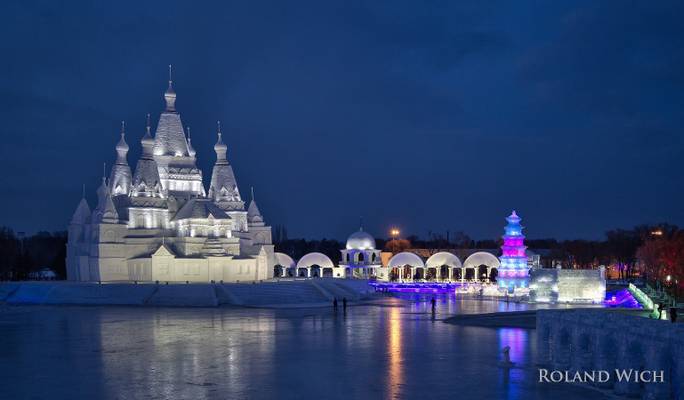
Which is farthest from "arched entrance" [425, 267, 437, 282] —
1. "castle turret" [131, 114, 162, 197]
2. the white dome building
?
"castle turret" [131, 114, 162, 197]

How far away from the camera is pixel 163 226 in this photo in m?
59.7

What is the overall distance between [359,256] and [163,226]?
982 inches

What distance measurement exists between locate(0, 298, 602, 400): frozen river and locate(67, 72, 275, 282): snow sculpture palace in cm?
1769

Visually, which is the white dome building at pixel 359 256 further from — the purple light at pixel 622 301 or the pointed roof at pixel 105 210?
the purple light at pixel 622 301

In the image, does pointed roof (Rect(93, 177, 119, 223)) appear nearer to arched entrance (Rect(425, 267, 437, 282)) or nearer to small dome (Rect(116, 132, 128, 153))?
small dome (Rect(116, 132, 128, 153))

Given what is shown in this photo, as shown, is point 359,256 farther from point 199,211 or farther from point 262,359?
point 262,359

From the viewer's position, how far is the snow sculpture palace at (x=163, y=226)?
187 ft

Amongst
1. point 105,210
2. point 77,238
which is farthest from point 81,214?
point 105,210

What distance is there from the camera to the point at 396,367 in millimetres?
22297

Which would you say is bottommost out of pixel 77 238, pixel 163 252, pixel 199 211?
pixel 163 252

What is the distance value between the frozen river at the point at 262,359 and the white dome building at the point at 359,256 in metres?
37.7

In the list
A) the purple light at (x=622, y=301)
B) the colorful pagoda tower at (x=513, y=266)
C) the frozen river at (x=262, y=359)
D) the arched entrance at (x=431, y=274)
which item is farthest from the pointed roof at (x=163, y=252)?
the arched entrance at (x=431, y=274)

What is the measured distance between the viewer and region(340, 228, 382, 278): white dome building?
254 ft

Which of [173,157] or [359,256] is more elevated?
[173,157]
